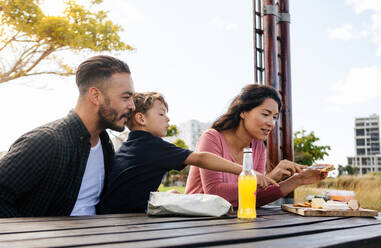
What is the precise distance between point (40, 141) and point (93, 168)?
42 centimetres

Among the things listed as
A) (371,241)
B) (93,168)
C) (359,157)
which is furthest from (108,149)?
(359,157)

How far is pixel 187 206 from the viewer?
1588 millimetres

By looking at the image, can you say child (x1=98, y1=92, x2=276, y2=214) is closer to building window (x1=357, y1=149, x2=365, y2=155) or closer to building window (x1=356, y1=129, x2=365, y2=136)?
building window (x1=357, y1=149, x2=365, y2=155)

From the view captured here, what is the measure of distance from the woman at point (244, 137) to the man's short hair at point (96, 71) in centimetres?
82

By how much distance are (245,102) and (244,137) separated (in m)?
0.27

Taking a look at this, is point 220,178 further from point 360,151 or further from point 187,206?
point 360,151

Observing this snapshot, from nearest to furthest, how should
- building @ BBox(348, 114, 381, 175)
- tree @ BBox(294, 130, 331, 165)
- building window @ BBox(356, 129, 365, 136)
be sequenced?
tree @ BBox(294, 130, 331, 165) → building @ BBox(348, 114, 381, 175) → building window @ BBox(356, 129, 365, 136)

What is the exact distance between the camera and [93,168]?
6.56 ft

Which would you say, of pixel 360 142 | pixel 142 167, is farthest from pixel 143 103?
pixel 360 142

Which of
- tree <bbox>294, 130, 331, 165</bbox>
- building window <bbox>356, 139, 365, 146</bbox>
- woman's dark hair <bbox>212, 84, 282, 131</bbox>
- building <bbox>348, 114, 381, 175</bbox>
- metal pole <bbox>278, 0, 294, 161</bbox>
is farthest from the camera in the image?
Answer: building window <bbox>356, 139, 365, 146</bbox>

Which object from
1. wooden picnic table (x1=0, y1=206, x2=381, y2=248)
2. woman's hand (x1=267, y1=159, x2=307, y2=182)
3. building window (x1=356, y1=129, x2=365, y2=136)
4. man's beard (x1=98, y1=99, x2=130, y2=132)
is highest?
building window (x1=356, y1=129, x2=365, y2=136)

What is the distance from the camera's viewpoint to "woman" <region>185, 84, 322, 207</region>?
2.29 meters

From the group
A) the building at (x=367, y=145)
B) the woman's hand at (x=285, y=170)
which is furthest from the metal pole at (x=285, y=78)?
the building at (x=367, y=145)

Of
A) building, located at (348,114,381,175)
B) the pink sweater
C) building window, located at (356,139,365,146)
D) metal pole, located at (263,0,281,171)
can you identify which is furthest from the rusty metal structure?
building window, located at (356,139,365,146)
